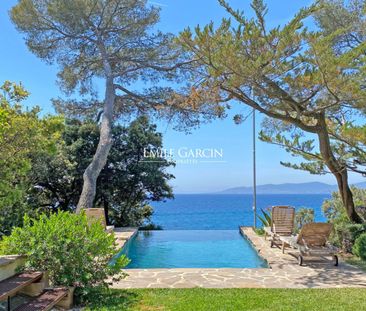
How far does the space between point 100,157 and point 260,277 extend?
9.41m

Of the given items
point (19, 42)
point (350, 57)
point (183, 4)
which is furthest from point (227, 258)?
point (19, 42)

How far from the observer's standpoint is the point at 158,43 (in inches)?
648

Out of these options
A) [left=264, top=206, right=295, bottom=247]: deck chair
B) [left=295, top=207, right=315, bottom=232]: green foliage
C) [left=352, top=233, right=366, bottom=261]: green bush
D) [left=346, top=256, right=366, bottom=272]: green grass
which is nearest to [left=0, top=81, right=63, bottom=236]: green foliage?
[left=346, top=256, right=366, bottom=272]: green grass

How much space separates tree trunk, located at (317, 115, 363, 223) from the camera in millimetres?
9484

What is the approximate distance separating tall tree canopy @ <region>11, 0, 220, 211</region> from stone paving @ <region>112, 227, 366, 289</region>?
8203mm

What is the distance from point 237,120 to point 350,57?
346cm

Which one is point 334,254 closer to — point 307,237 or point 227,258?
point 307,237

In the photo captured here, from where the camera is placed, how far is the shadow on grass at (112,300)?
550 centimetres

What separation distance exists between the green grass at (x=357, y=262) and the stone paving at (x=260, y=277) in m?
0.21

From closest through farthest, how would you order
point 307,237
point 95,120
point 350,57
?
point 350,57
point 307,237
point 95,120

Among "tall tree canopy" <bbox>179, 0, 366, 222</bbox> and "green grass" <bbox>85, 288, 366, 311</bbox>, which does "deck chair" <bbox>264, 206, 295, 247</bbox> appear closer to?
"tall tree canopy" <bbox>179, 0, 366, 222</bbox>

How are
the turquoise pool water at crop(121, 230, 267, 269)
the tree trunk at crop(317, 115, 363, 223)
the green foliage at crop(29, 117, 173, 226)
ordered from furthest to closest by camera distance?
the green foliage at crop(29, 117, 173, 226), the turquoise pool water at crop(121, 230, 267, 269), the tree trunk at crop(317, 115, 363, 223)

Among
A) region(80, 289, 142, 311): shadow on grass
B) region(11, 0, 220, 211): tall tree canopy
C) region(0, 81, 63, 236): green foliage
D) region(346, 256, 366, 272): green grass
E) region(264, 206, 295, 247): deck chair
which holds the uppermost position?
region(11, 0, 220, 211): tall tree canopy

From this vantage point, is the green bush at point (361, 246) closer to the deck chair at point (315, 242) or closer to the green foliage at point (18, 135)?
the deck chair at point (315, 242)
